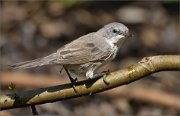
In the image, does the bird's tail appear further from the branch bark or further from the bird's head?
the bird's head

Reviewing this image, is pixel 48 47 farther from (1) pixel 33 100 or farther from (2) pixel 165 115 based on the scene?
(1) pixel 33 100

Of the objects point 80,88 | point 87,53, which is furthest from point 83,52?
point 80,88

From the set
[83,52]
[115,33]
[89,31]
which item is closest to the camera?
[83,52]

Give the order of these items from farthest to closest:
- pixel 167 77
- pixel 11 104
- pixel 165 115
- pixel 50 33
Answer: pixel 50 33 < pixel 167 77 < pixel 165 115 < pixel 11 104

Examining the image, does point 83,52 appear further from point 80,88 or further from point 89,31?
point 89,31

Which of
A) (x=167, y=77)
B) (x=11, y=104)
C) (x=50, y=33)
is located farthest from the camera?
(x=50, y=33)

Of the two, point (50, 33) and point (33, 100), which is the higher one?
point (50, 33)

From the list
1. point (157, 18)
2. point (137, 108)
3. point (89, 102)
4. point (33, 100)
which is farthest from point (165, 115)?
point (33, 100)
